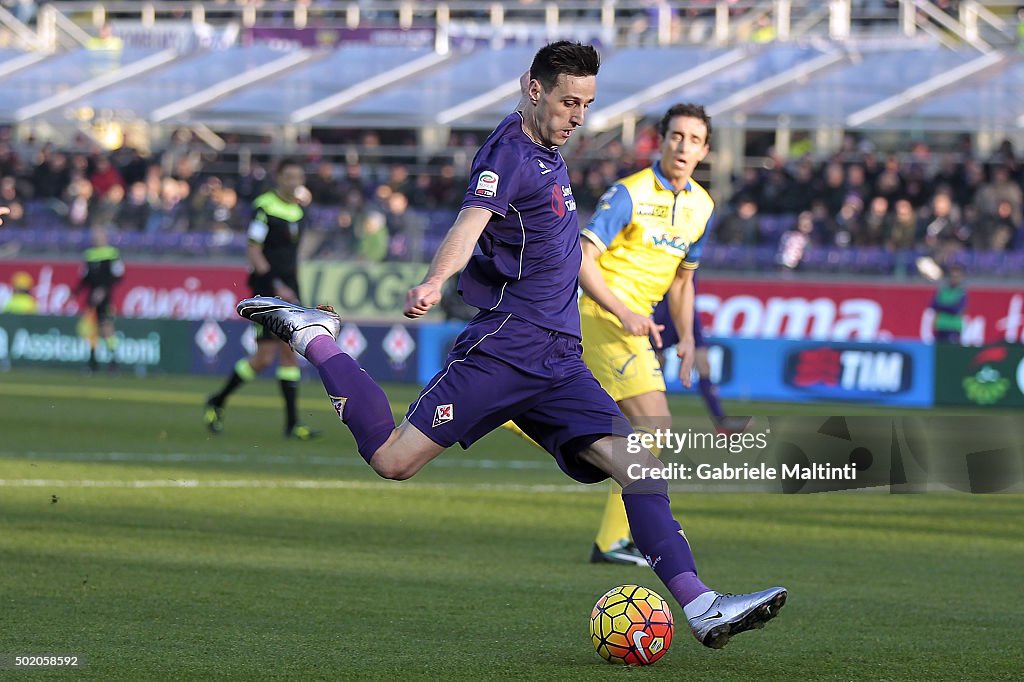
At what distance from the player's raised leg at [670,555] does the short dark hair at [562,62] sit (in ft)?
4.44

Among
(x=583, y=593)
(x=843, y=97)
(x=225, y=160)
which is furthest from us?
(x=225, y=160)

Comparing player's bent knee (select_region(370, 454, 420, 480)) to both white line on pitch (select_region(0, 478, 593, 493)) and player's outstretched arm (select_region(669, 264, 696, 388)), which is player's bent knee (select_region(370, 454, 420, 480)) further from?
white line on pitch (select_region(0, 478, 593, 493))

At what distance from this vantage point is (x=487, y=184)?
6.09 m

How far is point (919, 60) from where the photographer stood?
30141mm

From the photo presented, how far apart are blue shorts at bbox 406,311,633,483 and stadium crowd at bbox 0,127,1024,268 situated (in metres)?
18.8

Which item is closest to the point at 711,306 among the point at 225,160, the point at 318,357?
the point at 225,160

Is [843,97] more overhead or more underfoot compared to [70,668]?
more overhead

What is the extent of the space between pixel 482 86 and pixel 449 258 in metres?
27.5

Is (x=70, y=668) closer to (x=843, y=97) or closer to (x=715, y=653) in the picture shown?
(x=715, y=653)

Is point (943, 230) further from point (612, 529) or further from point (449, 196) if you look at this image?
point (612, 529)

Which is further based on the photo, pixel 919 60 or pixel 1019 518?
pixel 919 60

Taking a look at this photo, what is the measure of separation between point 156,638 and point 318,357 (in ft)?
4.23

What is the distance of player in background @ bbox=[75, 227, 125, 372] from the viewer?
25.7m

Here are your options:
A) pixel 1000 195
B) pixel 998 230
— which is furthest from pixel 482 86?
pixel 998 230
